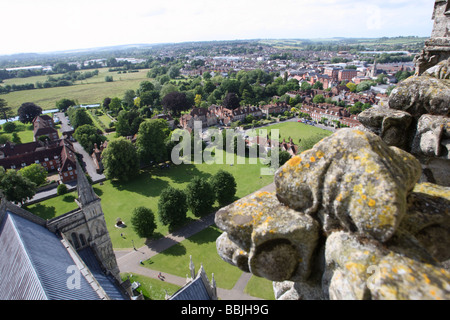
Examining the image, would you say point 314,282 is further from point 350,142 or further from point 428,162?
point 428,162

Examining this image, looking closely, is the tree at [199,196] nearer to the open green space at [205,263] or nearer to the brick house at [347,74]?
the open green space at [205,263]

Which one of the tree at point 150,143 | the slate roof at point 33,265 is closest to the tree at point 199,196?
the slate roof at point 33,265

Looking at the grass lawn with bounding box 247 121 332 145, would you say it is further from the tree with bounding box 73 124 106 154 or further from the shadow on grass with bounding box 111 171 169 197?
the tree with bounding box 73 124 106 154

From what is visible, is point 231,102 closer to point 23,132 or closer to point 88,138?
point 88,138

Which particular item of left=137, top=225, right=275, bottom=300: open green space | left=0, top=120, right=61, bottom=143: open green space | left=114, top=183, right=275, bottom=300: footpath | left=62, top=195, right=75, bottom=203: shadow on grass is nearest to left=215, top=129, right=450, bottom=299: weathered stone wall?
left=114, top=183, right=275, bottom=300: footpath

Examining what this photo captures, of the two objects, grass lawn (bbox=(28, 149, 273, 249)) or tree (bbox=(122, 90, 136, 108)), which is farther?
tree (bbox=(122, 90, 136, 108))

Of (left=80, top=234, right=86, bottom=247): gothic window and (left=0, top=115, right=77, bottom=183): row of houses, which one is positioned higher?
(left=80, top=234, right=86, bottom=247): gothic window
